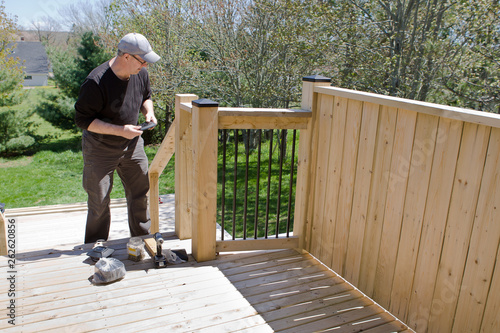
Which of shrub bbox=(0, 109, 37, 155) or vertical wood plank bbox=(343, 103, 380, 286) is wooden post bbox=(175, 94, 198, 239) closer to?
vertical wood plank bbox=(343, 103, 380, 286)

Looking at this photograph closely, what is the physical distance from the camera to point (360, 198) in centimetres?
228

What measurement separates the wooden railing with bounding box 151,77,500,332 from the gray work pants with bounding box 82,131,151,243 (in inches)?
11.2

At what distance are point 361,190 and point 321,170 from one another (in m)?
0.42

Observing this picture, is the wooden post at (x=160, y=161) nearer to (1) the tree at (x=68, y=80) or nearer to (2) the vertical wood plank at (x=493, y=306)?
(2) the vertical wood plank at (x=493, y=306)

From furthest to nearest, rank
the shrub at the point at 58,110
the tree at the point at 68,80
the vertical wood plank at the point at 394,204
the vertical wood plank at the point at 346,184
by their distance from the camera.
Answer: the shrub at the point at 58,110
the tree at the point at 68,80
the vertical wood plank at the point at 346,184
the vertical wood plank at the point at 394,204

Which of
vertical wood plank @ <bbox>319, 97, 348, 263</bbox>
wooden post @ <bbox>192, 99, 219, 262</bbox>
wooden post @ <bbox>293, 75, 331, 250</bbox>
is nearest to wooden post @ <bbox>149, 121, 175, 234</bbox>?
wooden post @ <bbox>192, 99, 219, 262</bbox>

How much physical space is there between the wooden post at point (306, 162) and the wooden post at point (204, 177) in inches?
23.8

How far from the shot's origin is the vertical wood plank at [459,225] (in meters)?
1.62

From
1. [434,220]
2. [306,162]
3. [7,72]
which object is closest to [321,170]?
[306,162]

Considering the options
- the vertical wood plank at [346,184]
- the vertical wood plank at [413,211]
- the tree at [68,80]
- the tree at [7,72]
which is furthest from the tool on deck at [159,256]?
the tree at [7,72]

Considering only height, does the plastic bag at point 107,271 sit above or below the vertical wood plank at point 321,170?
below

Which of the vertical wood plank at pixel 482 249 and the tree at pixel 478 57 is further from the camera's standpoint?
the tree at pixel 478 57

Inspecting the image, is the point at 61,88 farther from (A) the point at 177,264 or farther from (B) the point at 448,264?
(B) the point at 448,264

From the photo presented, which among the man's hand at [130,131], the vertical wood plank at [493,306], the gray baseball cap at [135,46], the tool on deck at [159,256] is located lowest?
the tool on deck at [159,256]
